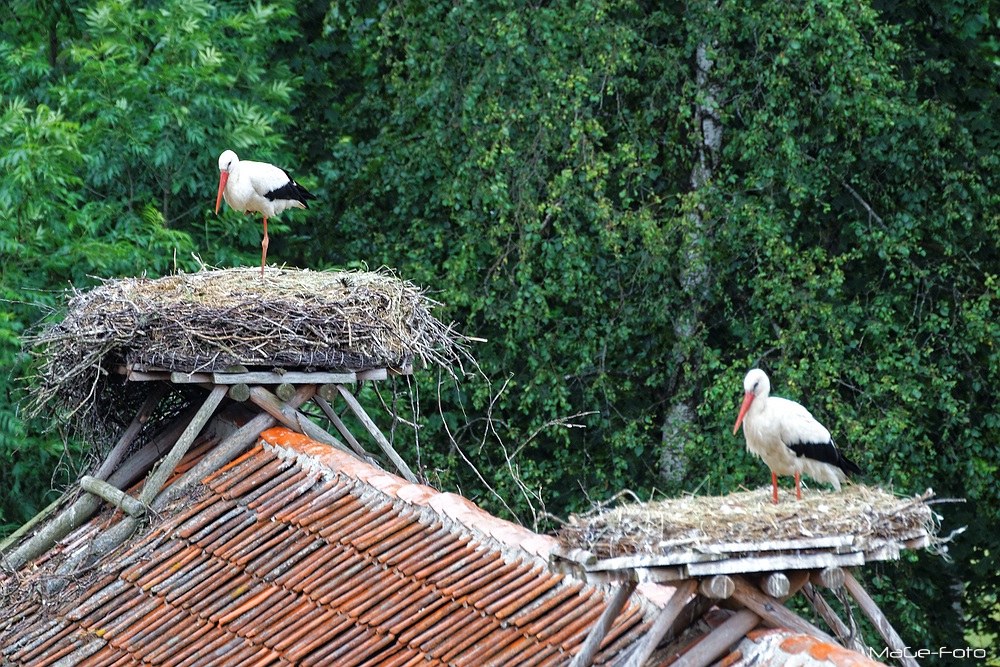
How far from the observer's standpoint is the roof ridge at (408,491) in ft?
18.1

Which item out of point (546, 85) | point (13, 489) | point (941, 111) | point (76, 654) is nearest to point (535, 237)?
point (546, 85)

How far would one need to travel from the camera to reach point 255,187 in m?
9.15

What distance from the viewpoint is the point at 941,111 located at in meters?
10.8

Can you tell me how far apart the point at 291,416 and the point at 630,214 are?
15.0 ft

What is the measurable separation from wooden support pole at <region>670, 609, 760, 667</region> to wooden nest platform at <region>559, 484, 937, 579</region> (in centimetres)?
34

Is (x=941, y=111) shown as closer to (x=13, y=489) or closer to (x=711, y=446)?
(x=711, y=446)

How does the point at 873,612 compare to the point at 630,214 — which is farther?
the point at 630,214

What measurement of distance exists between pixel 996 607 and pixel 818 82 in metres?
6.11

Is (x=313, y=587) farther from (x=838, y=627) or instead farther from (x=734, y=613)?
(x=838, y=627)

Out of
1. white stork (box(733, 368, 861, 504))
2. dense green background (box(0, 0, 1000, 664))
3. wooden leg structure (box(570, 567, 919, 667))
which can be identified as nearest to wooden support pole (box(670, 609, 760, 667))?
wooden leg structure (box(570, 567, 919, 667))

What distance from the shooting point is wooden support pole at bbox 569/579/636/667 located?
4.06 metres

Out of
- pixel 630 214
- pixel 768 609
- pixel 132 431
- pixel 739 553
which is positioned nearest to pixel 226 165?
pixel 132 431

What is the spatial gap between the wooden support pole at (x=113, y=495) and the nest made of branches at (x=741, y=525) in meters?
3.41

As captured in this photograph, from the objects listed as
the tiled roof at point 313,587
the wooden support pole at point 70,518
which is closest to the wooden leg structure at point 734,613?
the tiled roof at point 313,587
